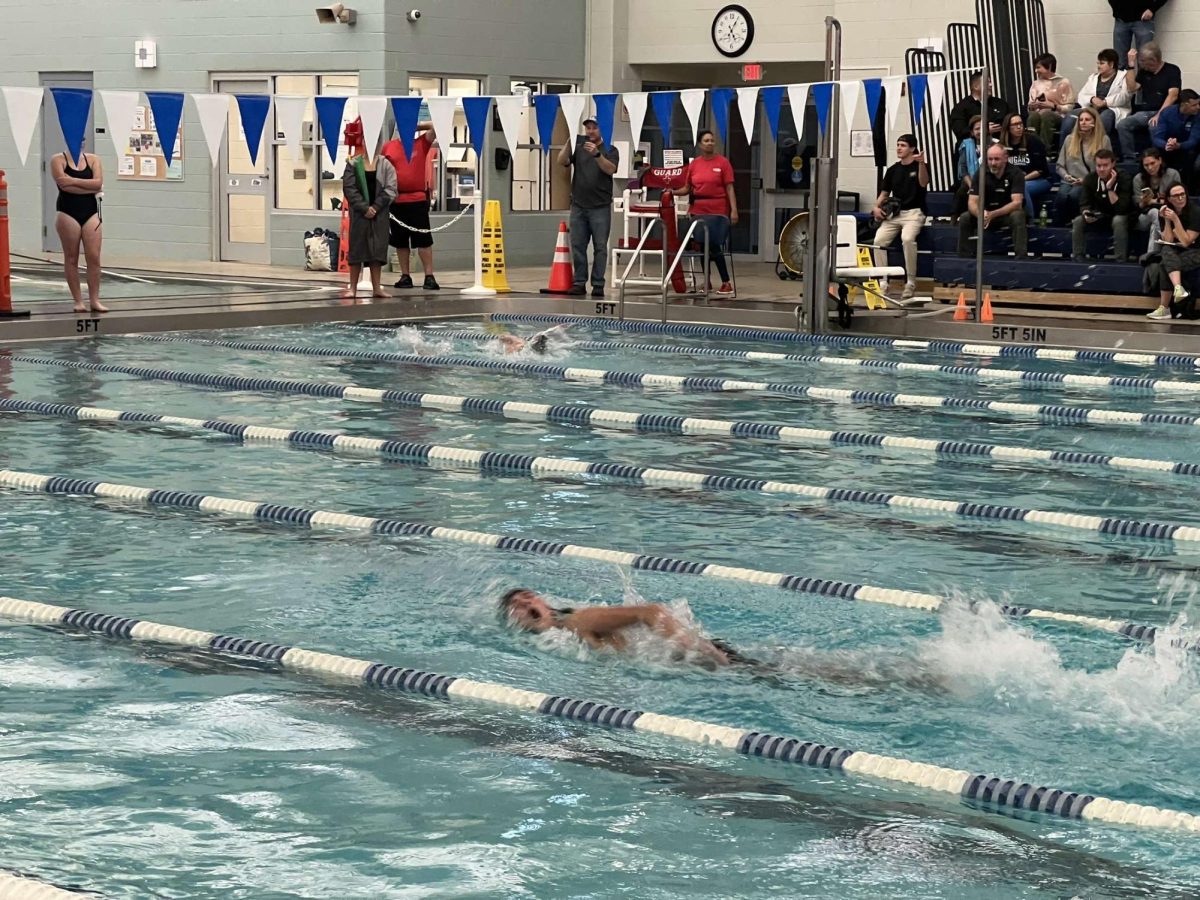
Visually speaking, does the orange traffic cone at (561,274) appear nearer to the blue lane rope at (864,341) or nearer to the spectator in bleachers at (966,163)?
the blue lane rope at (864,341)

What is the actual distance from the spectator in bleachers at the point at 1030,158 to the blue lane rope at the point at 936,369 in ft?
15.9

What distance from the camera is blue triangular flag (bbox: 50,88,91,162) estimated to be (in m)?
13.6

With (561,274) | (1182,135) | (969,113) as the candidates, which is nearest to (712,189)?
(561,274)

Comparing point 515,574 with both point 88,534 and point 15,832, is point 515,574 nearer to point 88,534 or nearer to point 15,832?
point 88,534

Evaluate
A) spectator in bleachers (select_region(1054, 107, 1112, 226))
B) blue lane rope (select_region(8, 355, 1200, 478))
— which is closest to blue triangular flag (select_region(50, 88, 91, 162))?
blue lane rope (select_region(8, 355, 1200, 478))

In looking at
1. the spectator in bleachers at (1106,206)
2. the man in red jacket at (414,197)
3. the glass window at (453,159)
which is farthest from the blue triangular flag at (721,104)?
the glass window at (453,159)

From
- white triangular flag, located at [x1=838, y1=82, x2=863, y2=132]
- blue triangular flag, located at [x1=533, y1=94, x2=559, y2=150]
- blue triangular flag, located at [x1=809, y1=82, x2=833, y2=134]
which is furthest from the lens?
blue triangular flag, located at [x1=533, y1=94, x2=559, y2=150]

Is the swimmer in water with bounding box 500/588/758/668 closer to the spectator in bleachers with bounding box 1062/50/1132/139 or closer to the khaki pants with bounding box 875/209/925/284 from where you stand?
the khaki pants with bounding box 875/209/925/284

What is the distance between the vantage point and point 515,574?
6500 millimetres

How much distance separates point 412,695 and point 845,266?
11.5 metres

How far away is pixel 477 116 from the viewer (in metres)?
16.0

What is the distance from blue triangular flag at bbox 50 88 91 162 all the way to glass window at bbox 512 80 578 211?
9.12 m

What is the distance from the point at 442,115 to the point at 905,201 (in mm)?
4882

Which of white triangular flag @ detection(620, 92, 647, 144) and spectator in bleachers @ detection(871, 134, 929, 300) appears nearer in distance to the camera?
white triangular flag @ detection(620, 92, 647, 144)
